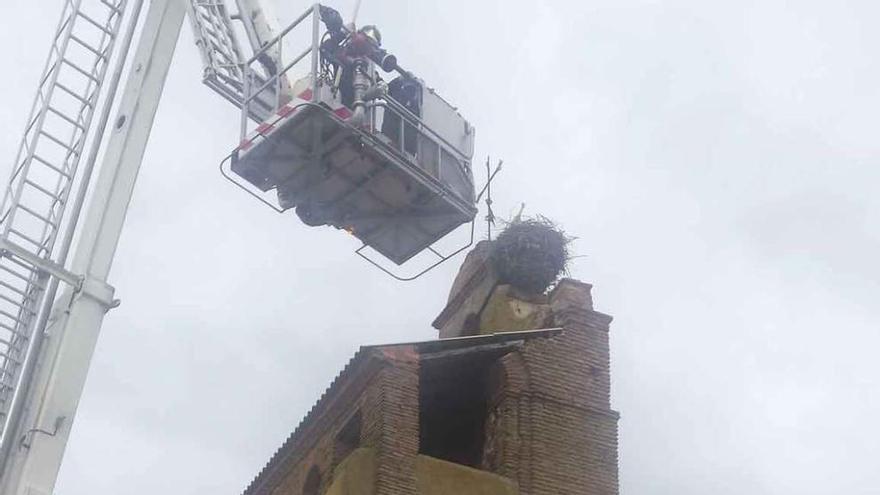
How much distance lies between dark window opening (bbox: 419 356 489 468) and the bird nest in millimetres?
2392

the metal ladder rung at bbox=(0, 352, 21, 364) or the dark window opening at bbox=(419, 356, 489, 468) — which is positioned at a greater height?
the dark window opening at bbox=(419, 356, 489, 468)

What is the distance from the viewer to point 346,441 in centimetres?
1908

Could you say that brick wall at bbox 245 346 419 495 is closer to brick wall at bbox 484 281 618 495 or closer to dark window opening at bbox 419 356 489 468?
dark window opening at bbox 419 356 489 468

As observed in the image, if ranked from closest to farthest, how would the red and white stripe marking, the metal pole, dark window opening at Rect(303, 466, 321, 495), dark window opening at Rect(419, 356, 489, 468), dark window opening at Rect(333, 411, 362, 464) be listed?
1. the metal pole
2. the red and white stripe marking
3. dark window opening at Rect(333, 411, 362, 464)
4. dark window opening at Rect(303, 466, 321, 495)
5. dark window opening at Rect(419, 356, 489, 468)

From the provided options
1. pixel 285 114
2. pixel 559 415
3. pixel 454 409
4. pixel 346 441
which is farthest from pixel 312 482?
pixel 285 114

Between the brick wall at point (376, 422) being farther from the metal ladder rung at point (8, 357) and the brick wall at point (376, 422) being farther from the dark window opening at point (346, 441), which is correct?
the metal ladder rung at point (8, 357)

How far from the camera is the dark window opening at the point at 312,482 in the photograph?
1944 centimetres

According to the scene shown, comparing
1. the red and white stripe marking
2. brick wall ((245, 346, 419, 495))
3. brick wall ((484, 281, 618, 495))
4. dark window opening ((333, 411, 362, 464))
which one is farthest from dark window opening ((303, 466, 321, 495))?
the red and white stripe marking

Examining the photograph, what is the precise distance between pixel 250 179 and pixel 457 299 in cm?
558

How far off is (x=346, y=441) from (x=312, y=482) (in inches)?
34.4

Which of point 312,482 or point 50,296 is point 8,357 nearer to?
point 50,296

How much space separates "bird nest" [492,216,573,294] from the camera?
2202 cm

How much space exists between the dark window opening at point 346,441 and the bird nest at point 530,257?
13.5 ft

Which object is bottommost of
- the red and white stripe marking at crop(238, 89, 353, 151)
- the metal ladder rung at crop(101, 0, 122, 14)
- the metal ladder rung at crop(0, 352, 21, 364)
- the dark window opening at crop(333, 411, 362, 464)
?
the metal ladder rung at crop(0, 352, 21, 364)
